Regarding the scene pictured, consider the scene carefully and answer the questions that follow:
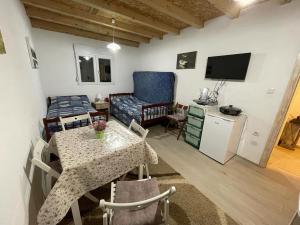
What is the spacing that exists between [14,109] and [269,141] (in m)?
3.25

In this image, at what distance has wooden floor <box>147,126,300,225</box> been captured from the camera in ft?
4.94

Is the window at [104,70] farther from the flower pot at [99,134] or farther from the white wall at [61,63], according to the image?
the flower pot at [99,134]

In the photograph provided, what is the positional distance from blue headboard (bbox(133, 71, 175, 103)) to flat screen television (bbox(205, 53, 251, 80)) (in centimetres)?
104

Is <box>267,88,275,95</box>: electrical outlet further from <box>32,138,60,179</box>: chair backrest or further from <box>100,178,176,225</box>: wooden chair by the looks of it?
<box>32,138,60,179</box>: chair backrest

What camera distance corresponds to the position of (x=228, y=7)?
206cm

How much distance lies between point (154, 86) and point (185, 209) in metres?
3.12

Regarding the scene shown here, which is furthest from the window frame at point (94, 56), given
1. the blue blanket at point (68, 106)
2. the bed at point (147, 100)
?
the bed at point (147, 100)

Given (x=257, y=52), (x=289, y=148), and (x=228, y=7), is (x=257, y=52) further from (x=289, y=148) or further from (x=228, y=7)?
(x=289, y=148)

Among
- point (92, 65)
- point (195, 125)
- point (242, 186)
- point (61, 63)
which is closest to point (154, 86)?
point (195, 125)

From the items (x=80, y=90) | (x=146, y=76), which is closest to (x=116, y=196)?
(x=146, y=76)

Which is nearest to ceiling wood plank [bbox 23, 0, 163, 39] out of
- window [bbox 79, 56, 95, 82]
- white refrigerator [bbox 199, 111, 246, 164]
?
window [bbox 79, 56, 95, 82]

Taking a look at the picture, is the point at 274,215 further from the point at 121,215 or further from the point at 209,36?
the point at 209,36

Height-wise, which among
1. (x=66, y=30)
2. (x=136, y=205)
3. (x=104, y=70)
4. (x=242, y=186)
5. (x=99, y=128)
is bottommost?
(x=242, y=186)

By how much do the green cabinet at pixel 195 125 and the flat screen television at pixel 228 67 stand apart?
76 cm
